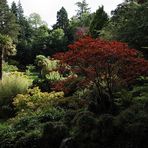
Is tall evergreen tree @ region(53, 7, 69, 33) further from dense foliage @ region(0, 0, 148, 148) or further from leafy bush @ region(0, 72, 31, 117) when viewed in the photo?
dense foliage @ region(0, 0, 148, 148)

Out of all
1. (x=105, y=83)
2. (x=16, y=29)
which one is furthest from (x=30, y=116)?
(x=16, y=29)

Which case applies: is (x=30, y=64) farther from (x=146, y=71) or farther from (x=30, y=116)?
(x=146, y=71)

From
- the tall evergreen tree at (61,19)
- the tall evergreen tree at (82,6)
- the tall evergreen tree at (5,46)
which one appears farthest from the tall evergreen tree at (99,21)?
the tall evergreen tree at (82,6)

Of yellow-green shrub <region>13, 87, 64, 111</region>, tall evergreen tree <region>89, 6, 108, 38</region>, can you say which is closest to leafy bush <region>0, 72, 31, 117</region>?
yellow-green shrub <region>13, 87, 64, 111</region>

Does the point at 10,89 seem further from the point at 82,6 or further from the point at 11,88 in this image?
the point at 82,6

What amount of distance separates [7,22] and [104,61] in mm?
39631

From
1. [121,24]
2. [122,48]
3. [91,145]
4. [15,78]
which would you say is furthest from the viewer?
[15,78]

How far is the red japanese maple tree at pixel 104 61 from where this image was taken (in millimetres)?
11570

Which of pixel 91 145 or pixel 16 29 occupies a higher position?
pixel 16 29

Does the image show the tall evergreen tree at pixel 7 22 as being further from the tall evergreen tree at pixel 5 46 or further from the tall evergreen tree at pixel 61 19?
the tall evergreen tree at pixel 5 46

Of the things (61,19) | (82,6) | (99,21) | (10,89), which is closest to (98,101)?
(10,89)

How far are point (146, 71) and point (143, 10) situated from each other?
16.9ft

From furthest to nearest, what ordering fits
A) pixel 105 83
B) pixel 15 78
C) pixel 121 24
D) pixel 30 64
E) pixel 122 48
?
pixel 30 64 < pixel 15 78 < pixel 121 24 < pixel 105 83 < pixel 122 48

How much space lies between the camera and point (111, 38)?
17.5 m
